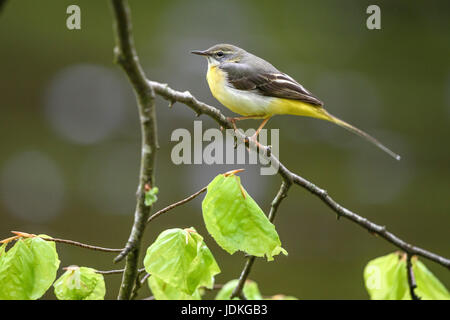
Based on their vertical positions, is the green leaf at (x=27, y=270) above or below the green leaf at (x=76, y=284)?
above

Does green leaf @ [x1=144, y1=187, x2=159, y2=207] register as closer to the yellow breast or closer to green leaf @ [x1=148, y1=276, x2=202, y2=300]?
green leaf @ [x1=148, y1=276, x2=202, y2=300]

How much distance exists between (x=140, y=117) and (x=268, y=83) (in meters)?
1.28

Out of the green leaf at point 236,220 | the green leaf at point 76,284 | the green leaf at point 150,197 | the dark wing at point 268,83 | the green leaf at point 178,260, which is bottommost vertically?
the green leaf at point 76,284

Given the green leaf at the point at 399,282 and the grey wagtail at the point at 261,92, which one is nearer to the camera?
the green leaf at the point at 399,282

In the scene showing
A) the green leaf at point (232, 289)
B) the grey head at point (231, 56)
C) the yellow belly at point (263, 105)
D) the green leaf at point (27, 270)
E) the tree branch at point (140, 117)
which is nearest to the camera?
the tree branch at point (140, 117)

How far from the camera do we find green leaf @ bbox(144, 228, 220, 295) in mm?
1104

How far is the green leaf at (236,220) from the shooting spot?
3.66 ft

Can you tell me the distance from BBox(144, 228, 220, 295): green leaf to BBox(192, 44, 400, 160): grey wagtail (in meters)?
0.92

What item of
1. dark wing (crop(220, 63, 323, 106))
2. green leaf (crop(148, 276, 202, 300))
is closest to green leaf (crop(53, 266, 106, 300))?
green leaf (crop(148, 276, 202, 300))

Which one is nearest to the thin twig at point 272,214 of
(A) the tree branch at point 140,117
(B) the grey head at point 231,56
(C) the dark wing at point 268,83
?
(A) the tree branch at point 140,117

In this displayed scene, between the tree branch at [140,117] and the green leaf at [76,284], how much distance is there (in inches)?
3.2

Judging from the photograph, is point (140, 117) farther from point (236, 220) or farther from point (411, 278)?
point (411, 278)

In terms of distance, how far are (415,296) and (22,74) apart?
3.47 meters

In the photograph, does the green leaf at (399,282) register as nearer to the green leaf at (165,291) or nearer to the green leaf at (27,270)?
the green leaf at (165,291)
